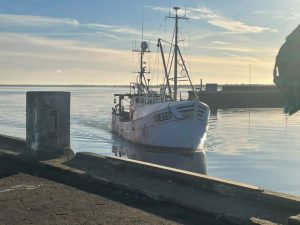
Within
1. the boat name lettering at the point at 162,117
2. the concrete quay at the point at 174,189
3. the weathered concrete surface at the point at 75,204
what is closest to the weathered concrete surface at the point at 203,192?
the concrete quay at the point at 174,189

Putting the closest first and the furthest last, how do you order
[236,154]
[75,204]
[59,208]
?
1. [59,208]
2. [75,204]
3. [236,154]

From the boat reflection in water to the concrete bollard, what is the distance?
495 inches

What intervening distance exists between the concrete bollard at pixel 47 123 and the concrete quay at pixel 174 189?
0.46 m

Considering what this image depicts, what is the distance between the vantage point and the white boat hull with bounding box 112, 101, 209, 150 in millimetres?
31766

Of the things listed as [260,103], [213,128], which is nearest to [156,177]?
[213,128]

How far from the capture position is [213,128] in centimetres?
5141

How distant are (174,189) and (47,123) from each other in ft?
16.2

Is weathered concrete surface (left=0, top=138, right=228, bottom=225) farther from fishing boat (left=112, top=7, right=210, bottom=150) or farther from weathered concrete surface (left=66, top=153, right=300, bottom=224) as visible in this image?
fishing boat (left=112, top=7, right=210, bottom=150)

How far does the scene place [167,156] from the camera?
30.6 m

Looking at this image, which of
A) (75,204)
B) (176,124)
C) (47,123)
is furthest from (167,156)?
(75,204)

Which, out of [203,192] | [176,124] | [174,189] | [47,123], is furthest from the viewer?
[176,124]

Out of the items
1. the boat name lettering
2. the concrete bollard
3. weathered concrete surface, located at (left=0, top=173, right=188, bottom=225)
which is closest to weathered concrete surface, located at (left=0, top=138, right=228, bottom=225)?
weathered concrete surface, located at (left=0, top=173, right=188, bottom=225)

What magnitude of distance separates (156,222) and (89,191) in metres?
2.36

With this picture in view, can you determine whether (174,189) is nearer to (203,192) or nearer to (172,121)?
(203,192)
